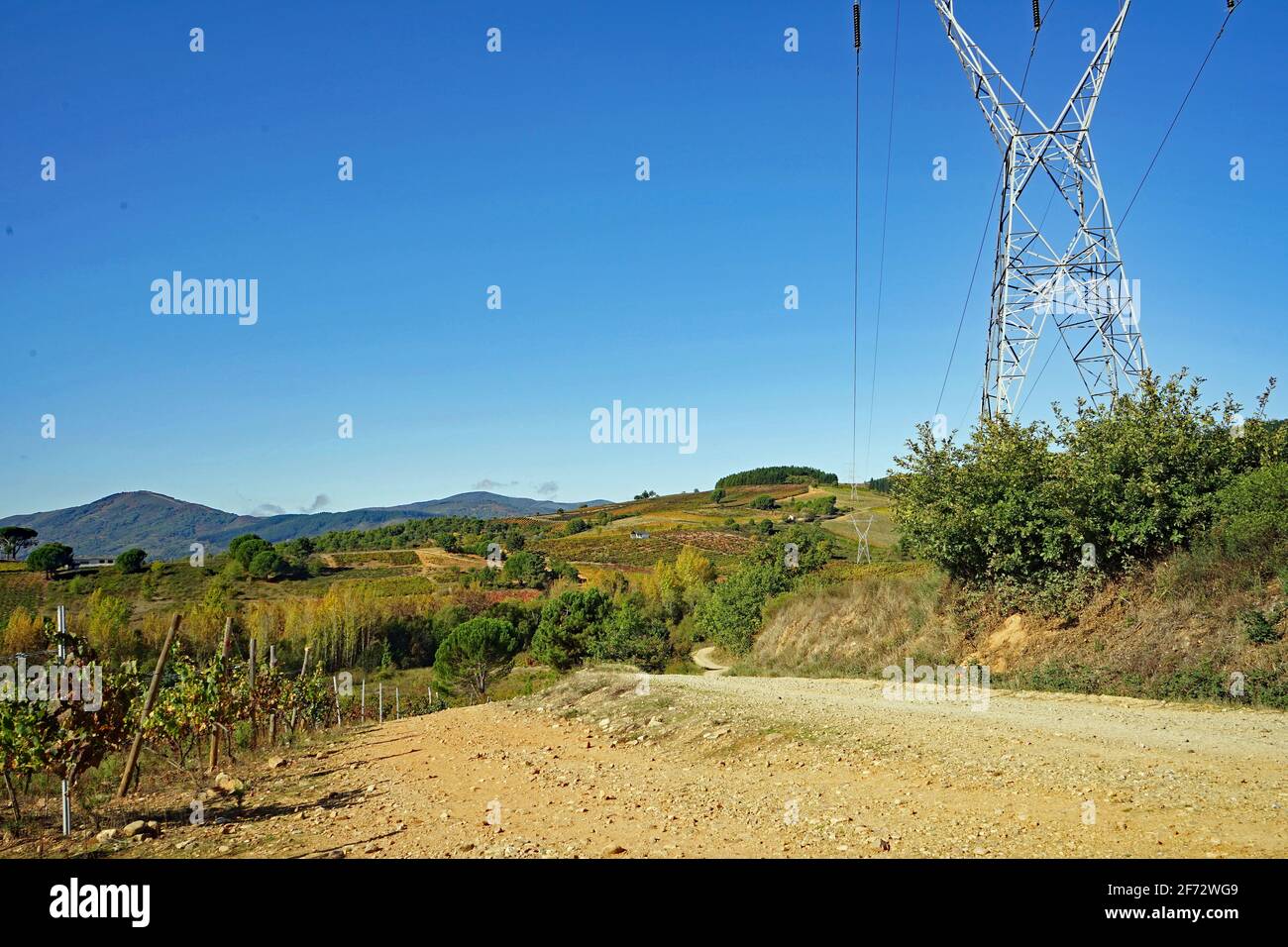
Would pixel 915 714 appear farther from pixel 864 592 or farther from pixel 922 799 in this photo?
pixel 864 592

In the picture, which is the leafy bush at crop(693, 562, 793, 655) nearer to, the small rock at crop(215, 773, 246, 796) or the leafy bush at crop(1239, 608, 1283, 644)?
the leafy bush at crop(1239, 608, 1283, 644)

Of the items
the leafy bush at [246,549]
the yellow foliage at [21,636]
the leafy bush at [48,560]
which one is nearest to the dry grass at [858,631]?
the yellow foliage at [21,636]

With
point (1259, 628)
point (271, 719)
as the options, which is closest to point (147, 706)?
point (271, 719)

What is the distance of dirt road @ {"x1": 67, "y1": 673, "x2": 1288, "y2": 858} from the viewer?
7027 mm

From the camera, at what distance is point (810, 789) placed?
922 cm

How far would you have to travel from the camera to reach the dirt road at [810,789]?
23.1 feet

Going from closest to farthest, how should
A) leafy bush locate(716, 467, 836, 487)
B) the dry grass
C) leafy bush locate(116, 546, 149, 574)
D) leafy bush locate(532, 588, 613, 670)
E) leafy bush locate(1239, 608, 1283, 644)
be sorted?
leafy bush locate(1239, 608, 1283, 644) < the dry grass < leafy bush locate(532, 588, 613, 670) < leafy bush locate(116, 546, 149, 574) < leafy bush locate(716, 467, 836, 487)

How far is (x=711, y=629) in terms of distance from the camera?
46.5 metres

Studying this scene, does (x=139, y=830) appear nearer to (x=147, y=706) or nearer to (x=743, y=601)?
(x=147, y=706)

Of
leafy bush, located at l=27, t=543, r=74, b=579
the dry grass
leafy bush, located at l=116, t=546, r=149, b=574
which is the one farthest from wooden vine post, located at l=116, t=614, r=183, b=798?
leafy bush, located at l=27, t=543, r=74, b=579

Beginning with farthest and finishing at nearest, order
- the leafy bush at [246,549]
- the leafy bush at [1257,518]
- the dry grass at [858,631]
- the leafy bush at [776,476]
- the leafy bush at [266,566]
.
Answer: the leafy bush at [776,476] < the leafy bush at [246,549] < the leafy bush at [266,566] < the dry grass at [858,631] < the leafy bush at [1257,518]

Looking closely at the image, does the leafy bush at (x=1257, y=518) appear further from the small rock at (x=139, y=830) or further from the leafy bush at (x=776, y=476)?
the leafy bush at (x=776, y=476)
